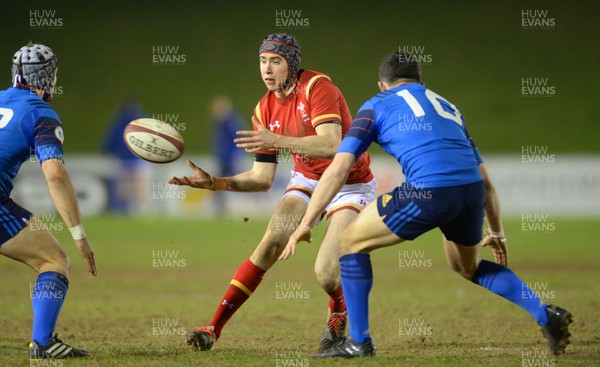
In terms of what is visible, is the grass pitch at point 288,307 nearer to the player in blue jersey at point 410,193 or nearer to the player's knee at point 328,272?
the player in blue jersey at point 410,193

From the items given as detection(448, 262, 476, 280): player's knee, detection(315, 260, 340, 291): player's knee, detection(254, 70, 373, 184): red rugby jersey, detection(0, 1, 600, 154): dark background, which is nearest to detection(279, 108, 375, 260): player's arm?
detection(315, 260, 340, 291): player's knee

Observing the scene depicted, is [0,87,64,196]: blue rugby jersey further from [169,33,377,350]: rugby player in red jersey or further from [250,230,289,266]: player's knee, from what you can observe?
[250,230,289,266]: player's knee

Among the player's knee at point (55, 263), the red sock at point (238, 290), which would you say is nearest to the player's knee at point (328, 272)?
the red sock at point (238, 290)

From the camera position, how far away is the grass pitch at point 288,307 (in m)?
6.75

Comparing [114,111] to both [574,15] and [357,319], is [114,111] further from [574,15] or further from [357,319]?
[357,319]

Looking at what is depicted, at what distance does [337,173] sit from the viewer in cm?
610

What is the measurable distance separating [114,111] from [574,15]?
750 inches

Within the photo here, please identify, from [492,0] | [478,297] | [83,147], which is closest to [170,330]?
[478,297]

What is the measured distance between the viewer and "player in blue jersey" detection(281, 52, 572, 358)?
600 cm

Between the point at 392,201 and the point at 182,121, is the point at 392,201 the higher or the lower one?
the lower one

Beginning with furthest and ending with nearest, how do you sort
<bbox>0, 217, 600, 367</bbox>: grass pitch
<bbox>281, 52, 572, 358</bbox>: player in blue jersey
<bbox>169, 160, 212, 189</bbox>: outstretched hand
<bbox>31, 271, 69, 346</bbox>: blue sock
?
1. <bbox>169, 160, 212, 189</bbox>: outstretched hand
2. <bbox>0, 217, 600, 367</bbox>: grass pitch
3. <bbox>31, 271, 69, 346</bbox>: blue sock
4. <bbox>281, 52, 572, 358</bbox>: player in blue jersey

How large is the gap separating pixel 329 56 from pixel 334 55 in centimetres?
26

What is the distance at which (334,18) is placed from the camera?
Answer: 34.0 meters

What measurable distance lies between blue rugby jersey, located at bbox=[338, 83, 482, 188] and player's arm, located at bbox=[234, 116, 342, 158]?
83 centimetres
